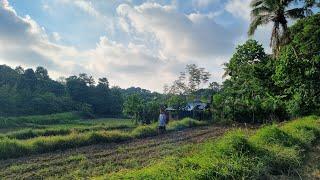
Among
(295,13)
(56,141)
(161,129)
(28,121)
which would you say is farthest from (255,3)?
(28,121)

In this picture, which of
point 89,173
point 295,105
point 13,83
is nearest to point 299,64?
point 295,105

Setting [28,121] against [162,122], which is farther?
[28,121]

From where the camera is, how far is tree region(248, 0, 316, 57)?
1225 inches

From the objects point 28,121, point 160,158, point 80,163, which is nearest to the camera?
point 80,163

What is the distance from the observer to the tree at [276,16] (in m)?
31.1

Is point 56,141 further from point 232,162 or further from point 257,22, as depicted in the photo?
point 257,22

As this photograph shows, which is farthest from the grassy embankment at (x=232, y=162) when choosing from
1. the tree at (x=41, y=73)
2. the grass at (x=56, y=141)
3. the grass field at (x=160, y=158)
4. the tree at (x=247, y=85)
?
the tree at (x=41, y=73)

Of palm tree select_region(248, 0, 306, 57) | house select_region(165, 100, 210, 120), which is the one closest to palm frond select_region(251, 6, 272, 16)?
palm tree select_region(248, 0, 306, 57)

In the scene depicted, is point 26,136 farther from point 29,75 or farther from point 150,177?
point 29,75

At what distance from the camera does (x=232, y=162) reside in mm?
7824

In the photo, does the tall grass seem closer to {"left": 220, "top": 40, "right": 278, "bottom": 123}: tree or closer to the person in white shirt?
{"left": 220, "top": 40, "right": 278, "bottom": 123}: tree

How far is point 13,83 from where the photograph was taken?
67875 millimetres

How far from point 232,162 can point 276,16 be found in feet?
84.6

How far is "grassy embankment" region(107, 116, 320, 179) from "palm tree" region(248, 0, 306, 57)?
2111 centimetres
